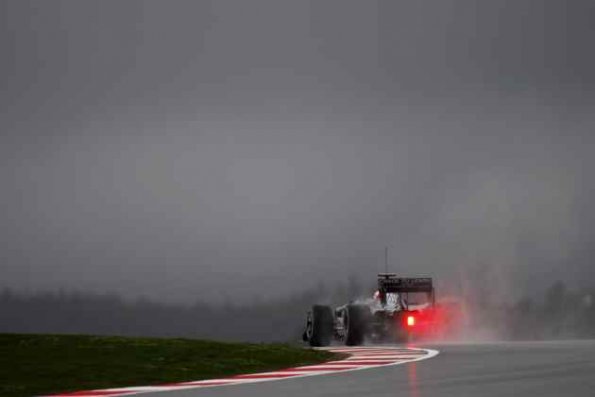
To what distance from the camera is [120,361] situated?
59.6 feet

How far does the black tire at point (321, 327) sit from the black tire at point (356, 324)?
3.53 feet

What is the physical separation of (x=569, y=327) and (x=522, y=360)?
17287 millimetres

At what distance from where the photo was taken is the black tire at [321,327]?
3133 centimetres

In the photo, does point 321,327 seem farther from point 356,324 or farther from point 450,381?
point 450,381

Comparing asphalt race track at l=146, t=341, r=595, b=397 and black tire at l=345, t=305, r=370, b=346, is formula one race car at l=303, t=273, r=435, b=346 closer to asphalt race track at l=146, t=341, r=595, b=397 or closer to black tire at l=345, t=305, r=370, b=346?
black tire at l=345, t=305, r=370, b=346

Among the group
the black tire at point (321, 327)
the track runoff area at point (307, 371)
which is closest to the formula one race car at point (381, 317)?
the black tire at point (321, 327)

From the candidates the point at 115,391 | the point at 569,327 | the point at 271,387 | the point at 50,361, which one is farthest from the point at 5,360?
the point at 569,327

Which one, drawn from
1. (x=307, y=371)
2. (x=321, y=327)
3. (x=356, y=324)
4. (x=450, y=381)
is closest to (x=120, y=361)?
(x=307, y=371)

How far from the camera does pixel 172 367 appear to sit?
17.3m

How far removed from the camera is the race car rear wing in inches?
1237

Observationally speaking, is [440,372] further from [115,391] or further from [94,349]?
[94,349]

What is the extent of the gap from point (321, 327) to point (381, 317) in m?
2.05

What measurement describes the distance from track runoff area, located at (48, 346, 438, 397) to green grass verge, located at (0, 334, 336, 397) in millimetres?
518

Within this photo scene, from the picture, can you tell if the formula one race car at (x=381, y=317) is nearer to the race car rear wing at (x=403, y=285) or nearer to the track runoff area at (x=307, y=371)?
the race car rear wing at (x=403, y=285)
